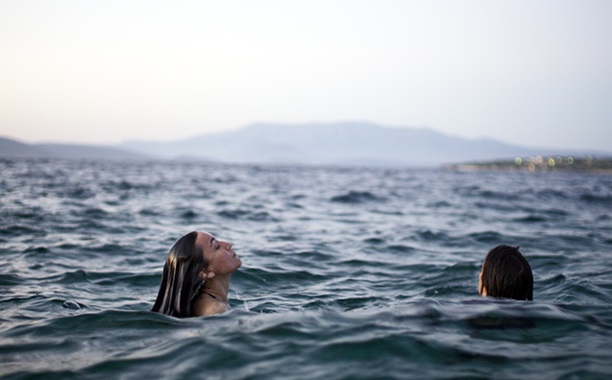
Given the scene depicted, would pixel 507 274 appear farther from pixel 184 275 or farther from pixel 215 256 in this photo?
pixel 184 275

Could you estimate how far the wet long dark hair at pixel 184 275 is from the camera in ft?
19.5

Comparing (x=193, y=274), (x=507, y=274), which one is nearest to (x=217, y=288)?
(x=193, y=274)

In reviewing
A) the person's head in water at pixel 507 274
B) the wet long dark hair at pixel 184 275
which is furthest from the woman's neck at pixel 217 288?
the person's head in water at pixel 507 274

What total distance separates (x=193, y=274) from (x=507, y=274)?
3206mm

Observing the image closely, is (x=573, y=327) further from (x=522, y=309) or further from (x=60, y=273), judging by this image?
(x=60, y=273)

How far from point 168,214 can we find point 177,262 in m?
14.2

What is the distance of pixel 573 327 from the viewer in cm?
568

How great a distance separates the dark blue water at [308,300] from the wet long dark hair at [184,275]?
0.30 meters

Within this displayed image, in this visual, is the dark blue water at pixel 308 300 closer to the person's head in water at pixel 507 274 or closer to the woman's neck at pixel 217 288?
the person's head in water at pixel 507 274

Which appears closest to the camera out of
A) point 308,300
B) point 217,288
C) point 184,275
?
point 184,275

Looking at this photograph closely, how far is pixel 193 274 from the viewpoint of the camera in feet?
19.5

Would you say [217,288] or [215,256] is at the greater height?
[215,256]

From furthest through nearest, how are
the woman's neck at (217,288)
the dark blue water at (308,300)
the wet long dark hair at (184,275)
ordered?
1. the woman's neck at (217,288)
2. the wet long dark hair at (184,275)
3. the dark blue water at (308,300)

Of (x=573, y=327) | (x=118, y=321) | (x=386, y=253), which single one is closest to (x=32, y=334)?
(x=118, y=321)
